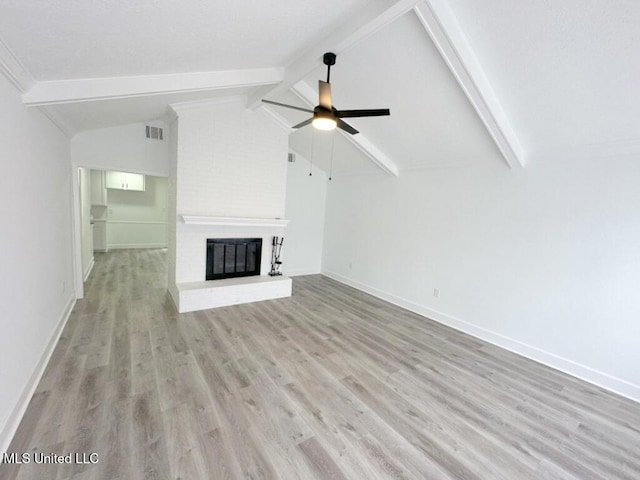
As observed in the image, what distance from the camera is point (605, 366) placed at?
2.79 metres

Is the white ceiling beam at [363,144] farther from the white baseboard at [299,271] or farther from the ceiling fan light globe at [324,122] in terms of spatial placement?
the white baseboard at [299,271]

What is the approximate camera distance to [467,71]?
2.46m

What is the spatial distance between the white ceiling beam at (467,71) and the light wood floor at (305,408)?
2.45 metres

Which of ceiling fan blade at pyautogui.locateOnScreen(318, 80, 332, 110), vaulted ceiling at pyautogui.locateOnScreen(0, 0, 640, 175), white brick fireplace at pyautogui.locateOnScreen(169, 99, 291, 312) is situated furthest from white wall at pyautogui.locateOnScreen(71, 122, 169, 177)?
ceiling fan blade at pyautogui.locateOnScreen(318, 80, 332, 110)

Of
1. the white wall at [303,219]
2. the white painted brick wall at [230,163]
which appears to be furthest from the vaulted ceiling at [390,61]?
the white wall at [303,219]

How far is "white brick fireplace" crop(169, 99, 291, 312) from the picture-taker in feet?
13.4

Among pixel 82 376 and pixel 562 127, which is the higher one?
pixel 562 127

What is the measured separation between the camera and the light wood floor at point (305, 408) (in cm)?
173

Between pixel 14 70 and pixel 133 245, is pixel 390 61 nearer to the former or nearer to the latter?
pixel 14 70

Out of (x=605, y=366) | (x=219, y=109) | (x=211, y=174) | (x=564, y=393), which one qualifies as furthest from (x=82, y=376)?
(x=605, y=366)

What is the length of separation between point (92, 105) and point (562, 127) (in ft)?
15.5

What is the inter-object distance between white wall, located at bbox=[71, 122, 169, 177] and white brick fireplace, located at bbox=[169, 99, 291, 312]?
0.62 meters

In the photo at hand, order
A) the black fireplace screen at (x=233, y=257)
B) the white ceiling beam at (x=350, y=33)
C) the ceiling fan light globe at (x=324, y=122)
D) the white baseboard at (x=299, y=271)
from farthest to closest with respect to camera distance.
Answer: the white baseboard at (x=299, y=271) < the black fireplace screen at (x=233, y=257) < the ceiling fan light globe at (x=324, y=122) < the white ceiling beam at (x=350, y=33)

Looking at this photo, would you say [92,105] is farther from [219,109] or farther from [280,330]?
[280,330]
